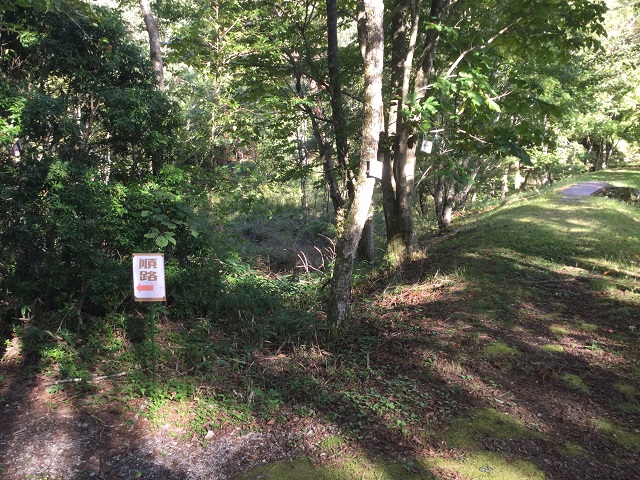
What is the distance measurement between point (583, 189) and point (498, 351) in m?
16.3

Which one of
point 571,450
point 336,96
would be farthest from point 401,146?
point 571,450

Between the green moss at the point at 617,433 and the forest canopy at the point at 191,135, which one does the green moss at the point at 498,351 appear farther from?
the forest canopy at the point at 191,135

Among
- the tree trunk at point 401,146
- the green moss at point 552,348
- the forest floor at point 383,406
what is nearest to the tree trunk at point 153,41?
the tree trunk at point 401,146

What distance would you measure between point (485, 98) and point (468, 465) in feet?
17.6

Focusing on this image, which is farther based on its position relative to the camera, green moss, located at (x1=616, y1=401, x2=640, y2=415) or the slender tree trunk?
the slender tree trunk

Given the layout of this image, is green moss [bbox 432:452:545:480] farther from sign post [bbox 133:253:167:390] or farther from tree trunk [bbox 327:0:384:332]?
sign post [bbox 133:253:167:390]

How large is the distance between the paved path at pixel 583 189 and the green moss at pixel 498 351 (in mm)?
13713

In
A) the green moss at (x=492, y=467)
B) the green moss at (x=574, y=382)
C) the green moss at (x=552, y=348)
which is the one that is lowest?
the green moss at (x=492, y=467)

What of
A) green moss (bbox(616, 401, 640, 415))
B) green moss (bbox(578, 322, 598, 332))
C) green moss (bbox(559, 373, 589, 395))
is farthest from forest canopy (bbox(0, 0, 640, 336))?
green moss (bbox(616, 401, 640, 415))

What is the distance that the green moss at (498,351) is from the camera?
470 cm

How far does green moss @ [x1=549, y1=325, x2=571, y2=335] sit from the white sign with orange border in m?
4.77

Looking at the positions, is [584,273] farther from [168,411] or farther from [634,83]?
[634,83]

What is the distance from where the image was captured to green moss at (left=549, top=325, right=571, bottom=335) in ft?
17.3

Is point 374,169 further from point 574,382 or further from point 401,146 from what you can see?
point 401,146
